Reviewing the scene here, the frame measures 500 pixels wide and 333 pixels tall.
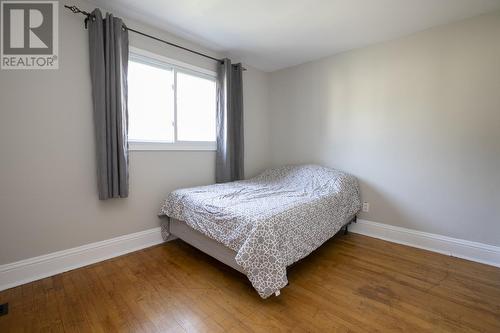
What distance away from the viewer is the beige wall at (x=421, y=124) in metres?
2.13

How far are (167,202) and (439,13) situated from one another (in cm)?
328

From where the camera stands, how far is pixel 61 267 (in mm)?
1933

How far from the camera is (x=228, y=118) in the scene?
3.04m

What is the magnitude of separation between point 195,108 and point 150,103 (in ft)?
1.91

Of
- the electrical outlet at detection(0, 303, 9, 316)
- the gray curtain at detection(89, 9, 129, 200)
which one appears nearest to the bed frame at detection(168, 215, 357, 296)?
the gray curtain at detection(89, 9, 129, 200)

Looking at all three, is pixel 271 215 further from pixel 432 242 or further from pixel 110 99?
pixel 432 242

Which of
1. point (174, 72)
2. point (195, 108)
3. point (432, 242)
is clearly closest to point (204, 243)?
point (195, 108)

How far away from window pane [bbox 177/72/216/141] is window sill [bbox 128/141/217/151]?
72 millimetres

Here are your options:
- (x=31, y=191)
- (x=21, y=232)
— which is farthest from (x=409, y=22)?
(x=21, y=232)

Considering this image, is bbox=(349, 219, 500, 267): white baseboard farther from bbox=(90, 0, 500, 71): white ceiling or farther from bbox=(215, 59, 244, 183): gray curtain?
bbox=(90, 0, 500, 71): white ceiling

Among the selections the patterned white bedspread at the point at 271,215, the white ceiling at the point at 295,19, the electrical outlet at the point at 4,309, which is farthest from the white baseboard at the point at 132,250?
the white ceiling at the point at 295,19

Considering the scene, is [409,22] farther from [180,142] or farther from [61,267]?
[61,267]

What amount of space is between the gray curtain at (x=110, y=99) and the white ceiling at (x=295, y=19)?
26 cm
